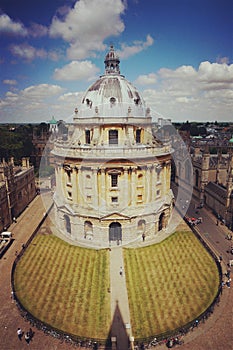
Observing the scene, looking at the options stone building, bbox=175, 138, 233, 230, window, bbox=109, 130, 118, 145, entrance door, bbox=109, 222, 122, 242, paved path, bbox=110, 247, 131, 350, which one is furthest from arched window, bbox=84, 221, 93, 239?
stone building, bbox=175, 138, 233, 230

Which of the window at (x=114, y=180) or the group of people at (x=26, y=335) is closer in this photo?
the group of people at (x=26, y=335)

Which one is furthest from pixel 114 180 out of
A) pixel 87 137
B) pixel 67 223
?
pixel 67 223

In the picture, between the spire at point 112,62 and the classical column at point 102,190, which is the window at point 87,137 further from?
the spire at point 112,62

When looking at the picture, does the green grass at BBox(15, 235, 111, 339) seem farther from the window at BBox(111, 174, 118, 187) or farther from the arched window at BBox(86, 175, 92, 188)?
the window at BBox(111, 174, 118, 187)

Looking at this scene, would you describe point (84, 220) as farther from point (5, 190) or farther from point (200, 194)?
point (200, 194)

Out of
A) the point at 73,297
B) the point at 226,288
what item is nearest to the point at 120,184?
the point at 73,297

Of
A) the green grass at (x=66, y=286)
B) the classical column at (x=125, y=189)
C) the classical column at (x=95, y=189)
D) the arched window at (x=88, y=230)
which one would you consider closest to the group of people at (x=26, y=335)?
the green grass at (x=66, y=286)

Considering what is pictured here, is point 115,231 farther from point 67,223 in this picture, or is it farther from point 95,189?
point 67,223
